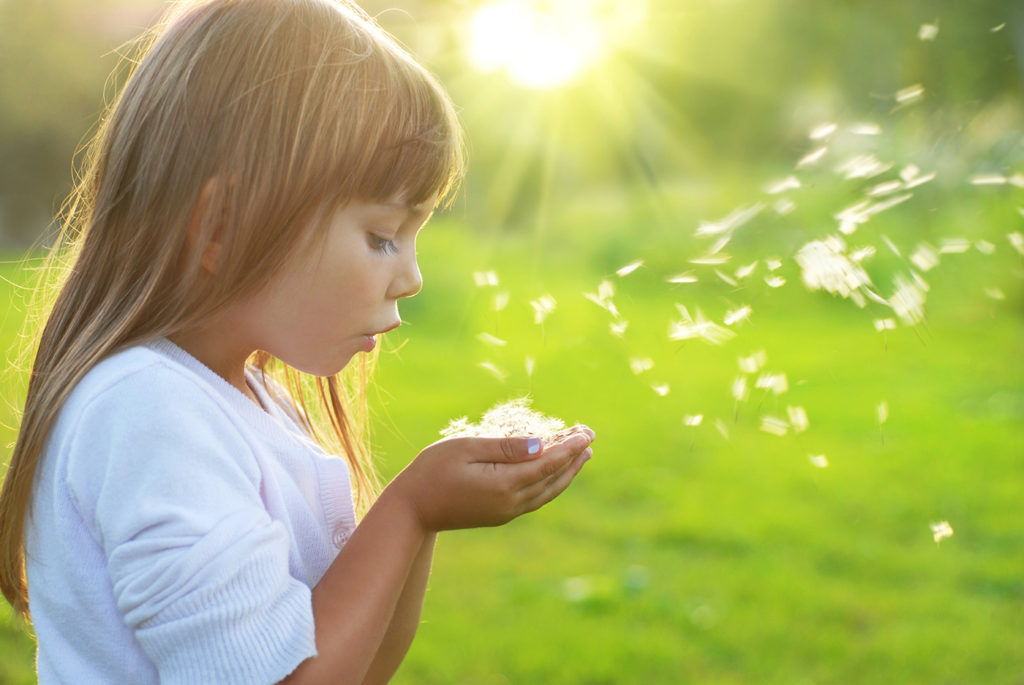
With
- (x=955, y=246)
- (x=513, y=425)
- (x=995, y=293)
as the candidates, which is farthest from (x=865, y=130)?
(x=995, y=293)

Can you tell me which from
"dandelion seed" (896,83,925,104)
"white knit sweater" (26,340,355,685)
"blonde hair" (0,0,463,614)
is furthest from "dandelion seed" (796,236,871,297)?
"white knit sweater" (26,340,355,685)

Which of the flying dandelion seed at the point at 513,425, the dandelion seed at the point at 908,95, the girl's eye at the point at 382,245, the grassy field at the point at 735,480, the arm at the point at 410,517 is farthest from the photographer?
the grassy field at the point at 735,480

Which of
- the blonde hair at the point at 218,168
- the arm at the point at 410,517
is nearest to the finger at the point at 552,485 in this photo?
the arm at the point at 410,517

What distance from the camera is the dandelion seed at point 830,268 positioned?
1971 mm

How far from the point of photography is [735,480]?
5.39 m

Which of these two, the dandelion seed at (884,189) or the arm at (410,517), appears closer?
the arm at (410,517)

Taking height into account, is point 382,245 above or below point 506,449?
above

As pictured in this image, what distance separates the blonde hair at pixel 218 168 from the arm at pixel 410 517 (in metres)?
0.39

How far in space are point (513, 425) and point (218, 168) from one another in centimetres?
65

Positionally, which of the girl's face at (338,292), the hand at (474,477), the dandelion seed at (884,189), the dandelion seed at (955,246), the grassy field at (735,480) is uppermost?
the girl's face at (338,292)

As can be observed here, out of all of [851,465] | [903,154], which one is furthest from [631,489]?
[903,154]

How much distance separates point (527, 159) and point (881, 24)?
7.96 meters

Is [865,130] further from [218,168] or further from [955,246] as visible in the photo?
[218,168]

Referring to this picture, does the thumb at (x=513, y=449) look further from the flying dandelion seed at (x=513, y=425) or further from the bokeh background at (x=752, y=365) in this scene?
the bokeh background at (x=752, y=365)
